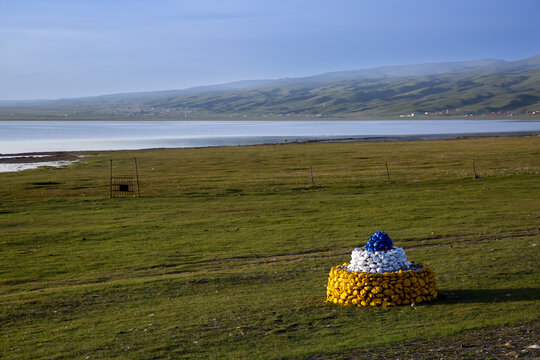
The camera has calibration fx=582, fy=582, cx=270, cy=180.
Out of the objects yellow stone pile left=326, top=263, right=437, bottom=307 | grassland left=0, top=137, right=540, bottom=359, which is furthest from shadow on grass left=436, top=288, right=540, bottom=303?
yellow stone pile left=326, top=263, right=437, bottom=307

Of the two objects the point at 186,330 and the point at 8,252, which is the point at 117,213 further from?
the point at 186,330

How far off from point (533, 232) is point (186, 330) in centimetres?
1888

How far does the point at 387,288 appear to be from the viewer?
16031mm

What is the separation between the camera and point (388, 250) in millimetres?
16406

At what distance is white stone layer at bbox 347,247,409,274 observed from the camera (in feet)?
52.9

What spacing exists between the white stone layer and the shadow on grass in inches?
63.8

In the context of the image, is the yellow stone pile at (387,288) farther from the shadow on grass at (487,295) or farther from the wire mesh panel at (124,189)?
the wire mesh panel at (124,189)

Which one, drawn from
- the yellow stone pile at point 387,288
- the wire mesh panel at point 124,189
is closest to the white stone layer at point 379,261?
the yellow stone pile at point 387,288

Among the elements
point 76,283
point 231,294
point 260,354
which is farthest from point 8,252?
point 260,354

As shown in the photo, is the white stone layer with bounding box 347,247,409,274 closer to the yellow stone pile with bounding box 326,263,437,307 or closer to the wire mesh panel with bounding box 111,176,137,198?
the yellow stone pile with bounding box 326,263,437,307

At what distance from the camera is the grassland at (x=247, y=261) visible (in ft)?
46.4

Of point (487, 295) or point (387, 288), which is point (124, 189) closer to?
point (387, 288)

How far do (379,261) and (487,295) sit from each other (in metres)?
3.42

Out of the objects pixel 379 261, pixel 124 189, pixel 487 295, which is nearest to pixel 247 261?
pixel 379 261
